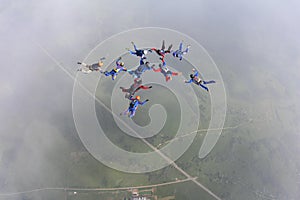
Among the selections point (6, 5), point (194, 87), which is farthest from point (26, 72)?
point (194, 87)

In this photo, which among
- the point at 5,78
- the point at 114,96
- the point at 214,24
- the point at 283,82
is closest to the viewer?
the point at 114,96

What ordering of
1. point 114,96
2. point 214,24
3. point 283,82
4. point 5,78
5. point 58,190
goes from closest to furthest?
1. point 58,190
2. point 114,96
3. point 5,78
4. point 283,82
5. point 214,24

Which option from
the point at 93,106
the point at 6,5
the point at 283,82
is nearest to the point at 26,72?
the point at 93,106

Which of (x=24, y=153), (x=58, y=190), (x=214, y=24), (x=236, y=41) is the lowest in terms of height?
(x=58, y=190)

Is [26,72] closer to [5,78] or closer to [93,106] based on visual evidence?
[5,78]

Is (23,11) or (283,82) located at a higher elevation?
(23,11)

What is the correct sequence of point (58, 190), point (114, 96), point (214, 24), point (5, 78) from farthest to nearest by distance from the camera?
point (214, 24) → point (5, 78) → point (114, 96) → point (58, 190)

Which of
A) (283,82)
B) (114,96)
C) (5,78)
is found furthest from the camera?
(283,82)

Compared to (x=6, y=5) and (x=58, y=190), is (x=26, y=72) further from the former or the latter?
(x=58, y=190)

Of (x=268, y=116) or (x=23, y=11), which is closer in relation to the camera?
(x=268, y=116)
